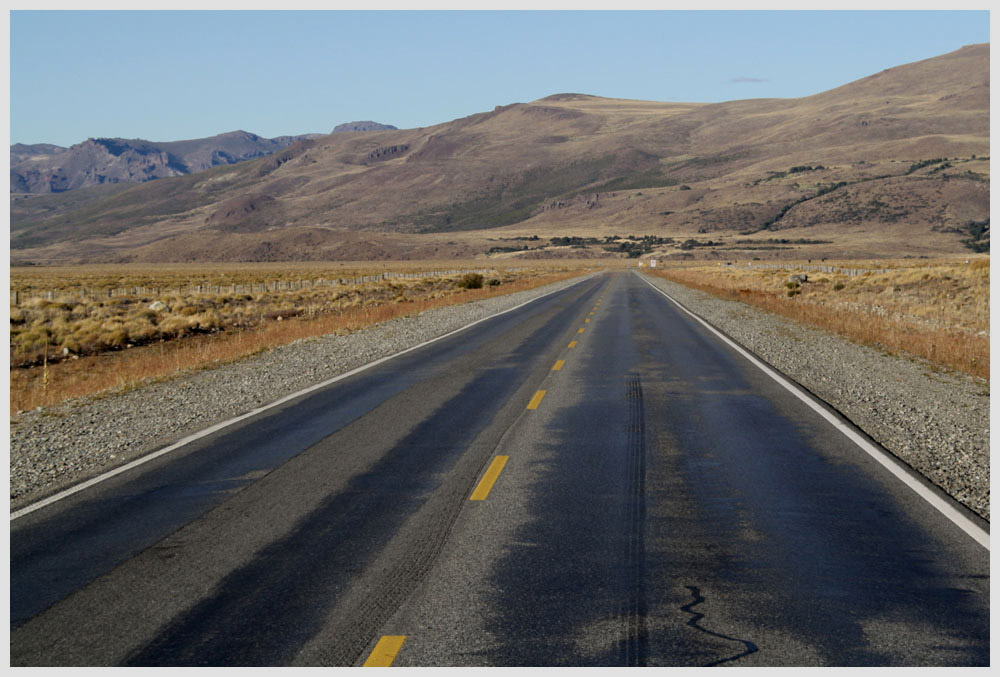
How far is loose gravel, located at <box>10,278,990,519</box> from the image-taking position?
900cm

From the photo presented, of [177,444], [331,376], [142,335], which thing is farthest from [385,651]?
[142,335]

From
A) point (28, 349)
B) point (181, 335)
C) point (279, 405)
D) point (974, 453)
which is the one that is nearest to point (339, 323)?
point (181, 335)

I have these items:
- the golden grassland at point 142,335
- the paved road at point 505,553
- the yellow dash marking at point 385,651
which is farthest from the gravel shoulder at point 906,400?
the golden grassland at point 142,335

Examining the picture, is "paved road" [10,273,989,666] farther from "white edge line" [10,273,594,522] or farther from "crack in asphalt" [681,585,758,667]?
"white edge line" [10,273,594,522]

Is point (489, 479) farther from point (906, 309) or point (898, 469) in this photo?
point (906, 309)

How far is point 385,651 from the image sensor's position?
4664mm

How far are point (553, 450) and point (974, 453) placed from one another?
14.9ft

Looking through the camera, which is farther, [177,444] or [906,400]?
[906,400]

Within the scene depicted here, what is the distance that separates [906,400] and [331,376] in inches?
389

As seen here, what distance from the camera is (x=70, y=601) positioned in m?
5.51

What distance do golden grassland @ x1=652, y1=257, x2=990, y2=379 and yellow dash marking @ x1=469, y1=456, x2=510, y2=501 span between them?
11.1 meters

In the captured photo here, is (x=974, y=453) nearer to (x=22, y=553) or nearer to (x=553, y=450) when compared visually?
(x=553, y=450)

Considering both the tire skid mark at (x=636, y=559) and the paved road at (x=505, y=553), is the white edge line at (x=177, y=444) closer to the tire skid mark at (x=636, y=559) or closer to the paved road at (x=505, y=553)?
the paved road at (x=505, y=553)

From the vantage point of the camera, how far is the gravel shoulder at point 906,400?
28.1 ft
